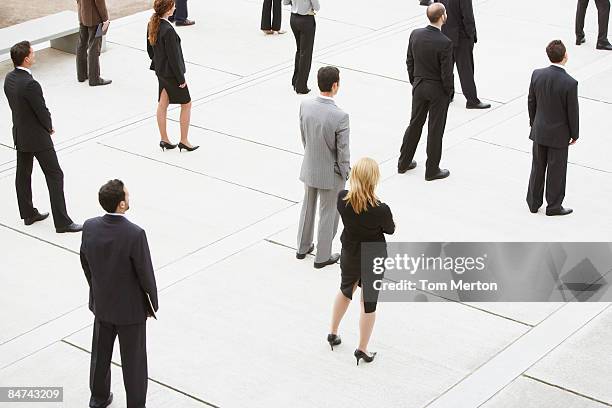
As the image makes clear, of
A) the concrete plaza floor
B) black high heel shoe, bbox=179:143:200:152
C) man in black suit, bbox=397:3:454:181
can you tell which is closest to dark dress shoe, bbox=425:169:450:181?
man in black suit, bbox=397:3:454:181

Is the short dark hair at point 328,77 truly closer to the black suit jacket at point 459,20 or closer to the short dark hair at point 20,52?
the short dark hair at point 20,52

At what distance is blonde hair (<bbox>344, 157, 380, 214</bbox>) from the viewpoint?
8086mm

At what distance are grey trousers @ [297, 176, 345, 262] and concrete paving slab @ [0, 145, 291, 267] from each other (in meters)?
1.01

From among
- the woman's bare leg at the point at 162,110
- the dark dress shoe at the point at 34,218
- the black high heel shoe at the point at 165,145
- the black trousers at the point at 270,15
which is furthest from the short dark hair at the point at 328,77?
the black trousers at the point at 270,15

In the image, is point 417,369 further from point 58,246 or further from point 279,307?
point 58,246

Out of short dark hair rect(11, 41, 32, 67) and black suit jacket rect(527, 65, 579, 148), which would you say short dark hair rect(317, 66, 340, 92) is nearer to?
black suit jacket rect(527, 65, 579, 148)

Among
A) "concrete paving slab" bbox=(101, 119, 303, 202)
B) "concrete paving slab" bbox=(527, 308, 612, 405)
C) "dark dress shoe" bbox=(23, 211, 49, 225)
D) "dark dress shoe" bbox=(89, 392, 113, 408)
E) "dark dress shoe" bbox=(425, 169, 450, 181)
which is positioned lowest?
"concrete paving slab" bbox=(101, 119, 303, 202)

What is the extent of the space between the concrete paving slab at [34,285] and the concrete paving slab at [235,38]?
227 inches

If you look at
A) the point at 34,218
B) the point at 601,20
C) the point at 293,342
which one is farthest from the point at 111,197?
the point at 601,20

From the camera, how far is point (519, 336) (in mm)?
9172

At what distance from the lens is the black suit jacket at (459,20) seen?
1382 centimetres

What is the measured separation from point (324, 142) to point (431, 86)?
8.54ft

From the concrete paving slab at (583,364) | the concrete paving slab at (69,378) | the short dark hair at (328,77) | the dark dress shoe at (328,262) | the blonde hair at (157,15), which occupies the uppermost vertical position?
the short dark hair at (328,77)

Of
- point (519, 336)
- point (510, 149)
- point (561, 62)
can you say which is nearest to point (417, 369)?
point (519, 336)
